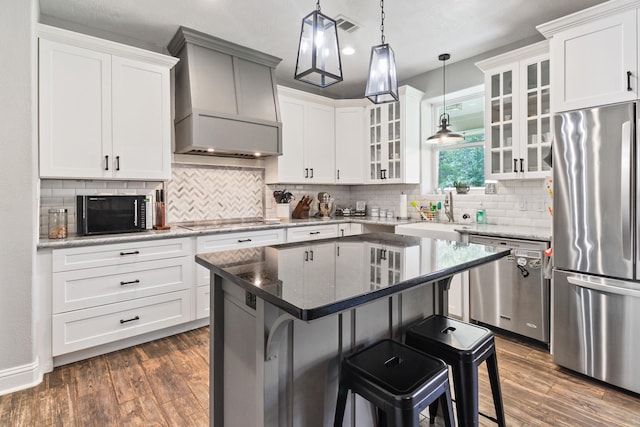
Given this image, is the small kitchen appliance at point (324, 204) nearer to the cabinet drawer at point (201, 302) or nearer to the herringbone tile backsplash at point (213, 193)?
the herringbone tile backsplash at point (213, 193)

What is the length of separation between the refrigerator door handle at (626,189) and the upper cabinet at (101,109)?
3.44 meters

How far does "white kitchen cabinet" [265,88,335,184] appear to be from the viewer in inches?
159

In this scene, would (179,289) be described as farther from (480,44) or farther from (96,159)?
(480,44)

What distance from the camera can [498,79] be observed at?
3.22 meters

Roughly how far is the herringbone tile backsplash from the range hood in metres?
0.25

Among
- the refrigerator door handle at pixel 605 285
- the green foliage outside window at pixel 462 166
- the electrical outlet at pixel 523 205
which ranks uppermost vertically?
the green foliage outside window at pixel 462 166

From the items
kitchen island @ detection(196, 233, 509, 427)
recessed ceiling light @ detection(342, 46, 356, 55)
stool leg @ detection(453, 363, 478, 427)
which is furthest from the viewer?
recessed ceiling light @ detection(342, 46, 356, 55)

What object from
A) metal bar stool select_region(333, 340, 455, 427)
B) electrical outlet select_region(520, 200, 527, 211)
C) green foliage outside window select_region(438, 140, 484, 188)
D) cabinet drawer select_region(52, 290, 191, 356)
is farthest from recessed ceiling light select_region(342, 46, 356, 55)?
metal bar stool select_region(333, 340, 455, 427)

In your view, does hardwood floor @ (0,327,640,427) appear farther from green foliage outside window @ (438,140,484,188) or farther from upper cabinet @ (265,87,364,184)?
upper cabinet @ (265,87,364,184)

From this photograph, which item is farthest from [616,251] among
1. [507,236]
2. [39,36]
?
[39,36]

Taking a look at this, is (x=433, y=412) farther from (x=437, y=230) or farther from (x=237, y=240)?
(x=237, y=240)

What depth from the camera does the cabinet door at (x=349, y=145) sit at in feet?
14.7

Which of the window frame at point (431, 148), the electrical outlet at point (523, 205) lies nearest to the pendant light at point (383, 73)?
the electrical outlet at point (523, 205)

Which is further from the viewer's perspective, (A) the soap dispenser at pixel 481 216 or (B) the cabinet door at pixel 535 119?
(A) the soap dispenser at pixel 481 216
